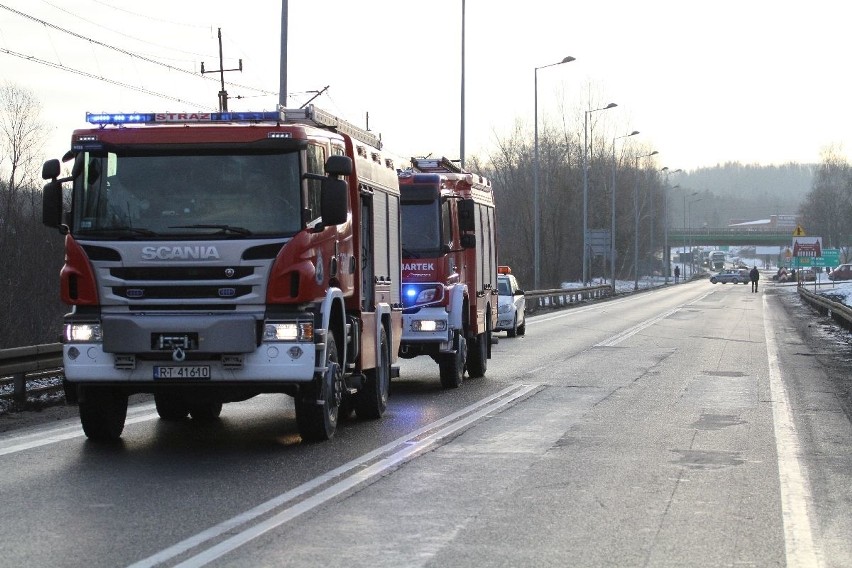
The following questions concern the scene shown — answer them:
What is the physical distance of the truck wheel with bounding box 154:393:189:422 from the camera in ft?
42.5

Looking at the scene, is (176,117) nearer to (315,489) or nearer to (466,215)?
(315,489)

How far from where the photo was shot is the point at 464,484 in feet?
29.8

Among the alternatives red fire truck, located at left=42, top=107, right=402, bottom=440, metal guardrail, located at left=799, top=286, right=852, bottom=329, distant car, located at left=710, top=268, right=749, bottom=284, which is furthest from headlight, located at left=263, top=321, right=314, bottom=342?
distant car, located at left=710, top=268, right=749, bottom=284

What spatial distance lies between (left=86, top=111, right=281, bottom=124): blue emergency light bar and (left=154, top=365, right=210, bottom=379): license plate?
2168 millimetres

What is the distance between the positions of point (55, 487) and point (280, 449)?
8.10 feet

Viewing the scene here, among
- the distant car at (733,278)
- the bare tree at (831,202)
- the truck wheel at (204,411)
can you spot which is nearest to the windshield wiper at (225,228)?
the truck wheel at (204,411)

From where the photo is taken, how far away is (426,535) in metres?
7.21

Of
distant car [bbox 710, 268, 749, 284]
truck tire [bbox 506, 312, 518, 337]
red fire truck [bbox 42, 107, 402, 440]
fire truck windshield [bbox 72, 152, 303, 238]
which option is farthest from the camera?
distant car [bbox 710, 268, 749, 284]

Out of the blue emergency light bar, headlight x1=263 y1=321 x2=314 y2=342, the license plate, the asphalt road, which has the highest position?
the blue emergency light bar

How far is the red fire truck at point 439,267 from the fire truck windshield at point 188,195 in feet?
21.1

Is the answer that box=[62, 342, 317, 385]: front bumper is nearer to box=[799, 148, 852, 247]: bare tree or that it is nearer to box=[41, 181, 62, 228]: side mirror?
box=[41, 181, 62, 228]: side mirror

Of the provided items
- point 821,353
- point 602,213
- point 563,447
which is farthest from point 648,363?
point 602,213

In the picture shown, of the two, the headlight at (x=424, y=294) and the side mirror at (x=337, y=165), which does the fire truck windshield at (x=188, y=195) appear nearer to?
the side mirror at (x=337, y=165)

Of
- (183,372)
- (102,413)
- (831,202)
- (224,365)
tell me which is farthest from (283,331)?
(831,202)
